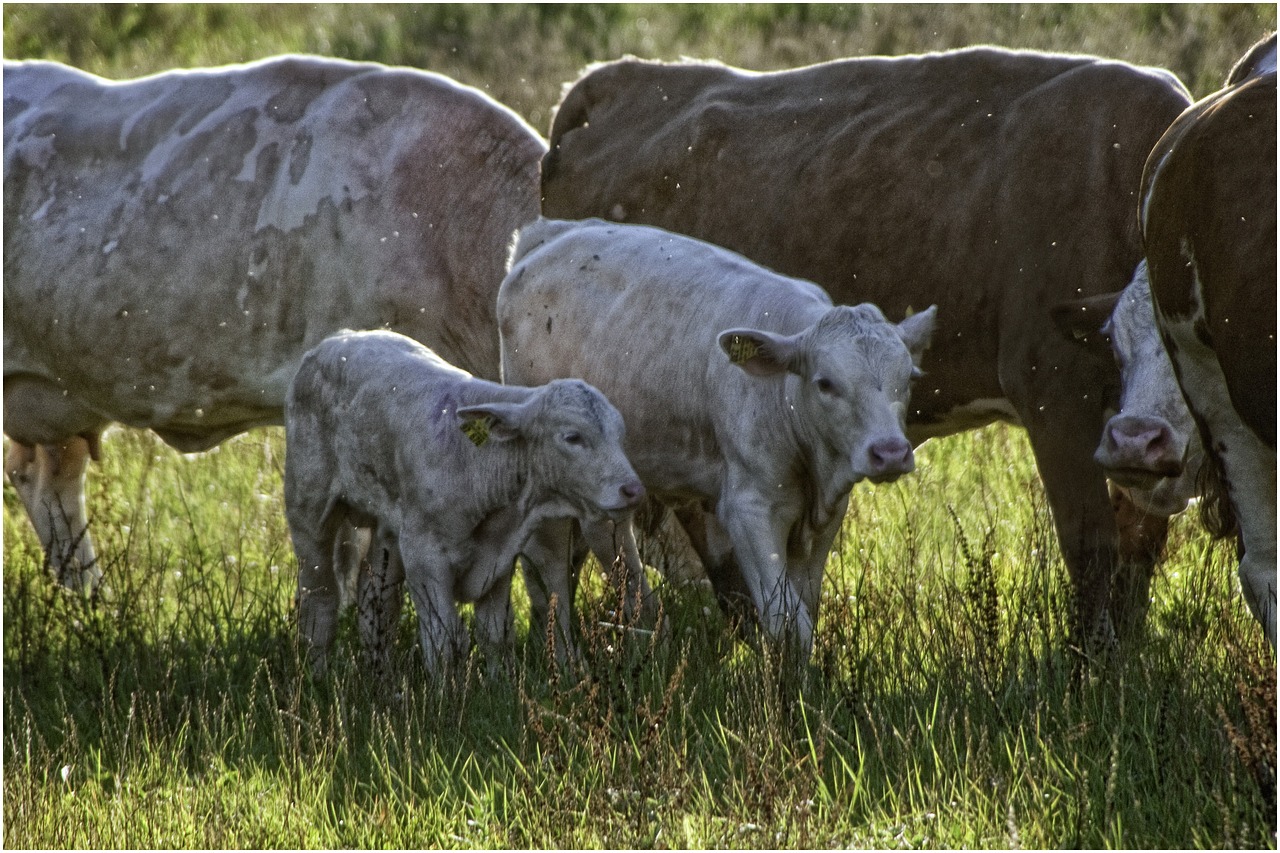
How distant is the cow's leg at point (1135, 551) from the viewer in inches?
227

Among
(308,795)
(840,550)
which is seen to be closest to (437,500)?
(308,795)

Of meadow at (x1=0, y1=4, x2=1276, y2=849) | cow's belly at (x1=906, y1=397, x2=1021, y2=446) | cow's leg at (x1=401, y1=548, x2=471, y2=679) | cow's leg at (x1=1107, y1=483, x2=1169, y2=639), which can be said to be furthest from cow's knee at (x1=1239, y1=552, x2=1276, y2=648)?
cow's leg at (x1=401, y1=548, x2=471, y2=679)

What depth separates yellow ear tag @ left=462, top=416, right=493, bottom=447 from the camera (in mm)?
5402

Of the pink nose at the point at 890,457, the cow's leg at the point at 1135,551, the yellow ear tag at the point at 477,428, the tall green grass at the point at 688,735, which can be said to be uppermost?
the yellow ear tag at the point at 477,428

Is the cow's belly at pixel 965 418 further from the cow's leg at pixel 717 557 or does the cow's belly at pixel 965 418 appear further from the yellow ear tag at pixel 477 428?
the yellow ear tag at pixel 477 428

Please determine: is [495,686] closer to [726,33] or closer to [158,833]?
[158,833]

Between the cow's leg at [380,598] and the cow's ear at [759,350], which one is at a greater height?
the cow's ear at [759,350]

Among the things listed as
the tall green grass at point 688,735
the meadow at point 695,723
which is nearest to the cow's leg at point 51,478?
the meadow at point 695,723

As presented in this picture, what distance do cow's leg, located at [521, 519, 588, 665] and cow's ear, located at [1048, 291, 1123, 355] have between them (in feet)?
5.61

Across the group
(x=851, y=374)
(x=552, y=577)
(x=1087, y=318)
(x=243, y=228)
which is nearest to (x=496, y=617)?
(x=552, y=577)

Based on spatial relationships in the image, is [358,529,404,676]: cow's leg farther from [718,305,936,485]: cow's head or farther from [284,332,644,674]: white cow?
[718,305,936,485]: cow's head

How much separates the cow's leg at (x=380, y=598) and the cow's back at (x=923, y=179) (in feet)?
6.48

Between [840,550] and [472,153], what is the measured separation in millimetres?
2414

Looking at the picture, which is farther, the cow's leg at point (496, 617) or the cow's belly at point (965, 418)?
the cow's belly at point (965, 418)
